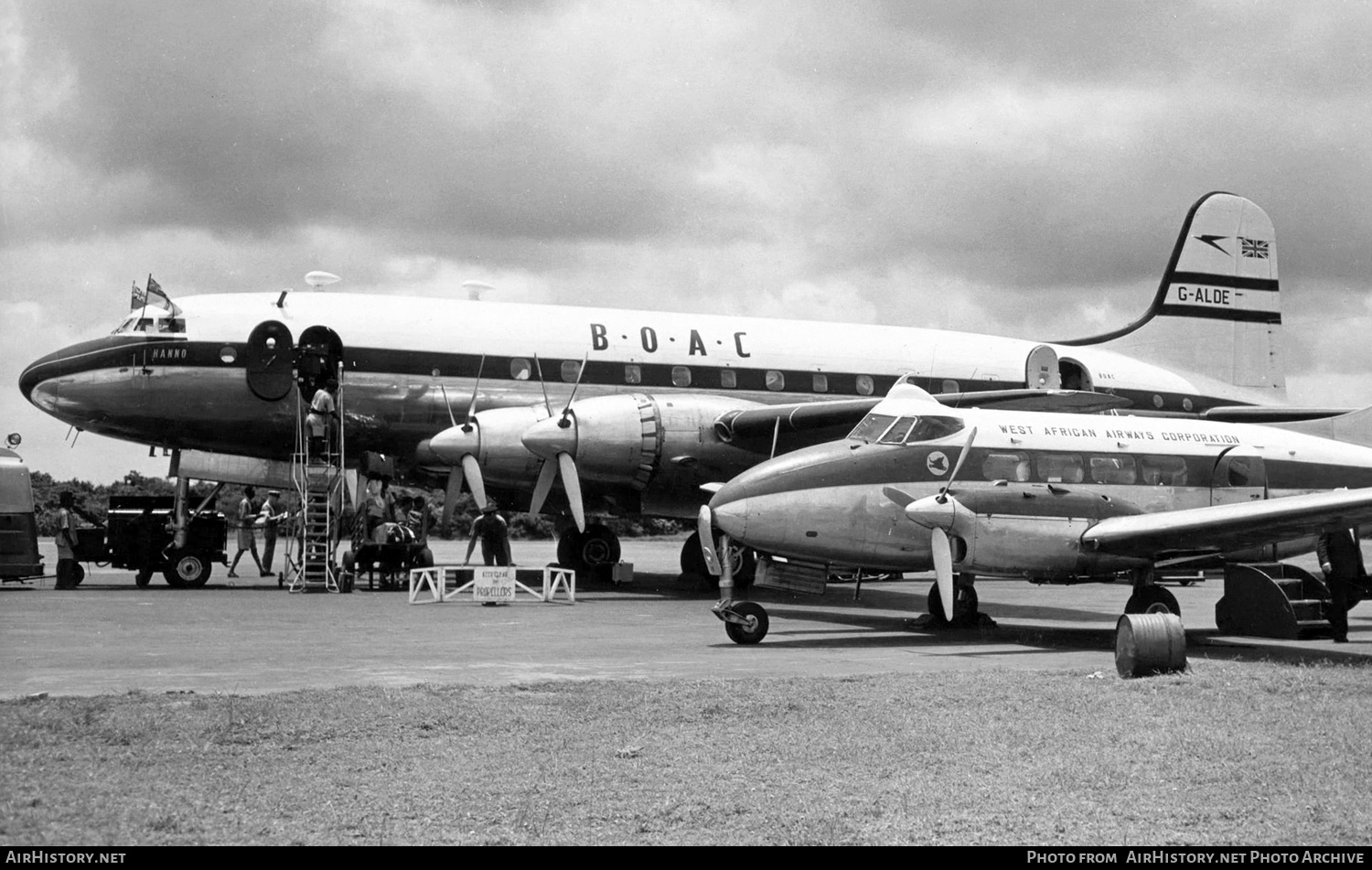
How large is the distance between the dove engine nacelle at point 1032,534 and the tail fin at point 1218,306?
15.1 m

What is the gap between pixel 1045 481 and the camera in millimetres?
14586

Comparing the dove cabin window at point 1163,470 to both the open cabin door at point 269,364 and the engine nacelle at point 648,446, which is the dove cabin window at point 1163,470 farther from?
the open cabin door at point 269,364

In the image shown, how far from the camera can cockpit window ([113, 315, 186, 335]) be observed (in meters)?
21.2

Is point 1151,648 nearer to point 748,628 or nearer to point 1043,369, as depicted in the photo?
point 748,628

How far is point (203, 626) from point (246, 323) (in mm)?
8410

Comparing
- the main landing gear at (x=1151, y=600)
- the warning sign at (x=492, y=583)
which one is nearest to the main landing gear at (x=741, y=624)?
the main landing gear at (x=1151, y=600)

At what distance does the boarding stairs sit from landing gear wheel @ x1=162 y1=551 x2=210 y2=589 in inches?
61.9

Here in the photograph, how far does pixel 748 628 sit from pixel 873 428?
2.93 m

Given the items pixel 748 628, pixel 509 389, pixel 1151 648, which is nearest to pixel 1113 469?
pixel 748 628

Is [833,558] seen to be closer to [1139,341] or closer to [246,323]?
[246,323]

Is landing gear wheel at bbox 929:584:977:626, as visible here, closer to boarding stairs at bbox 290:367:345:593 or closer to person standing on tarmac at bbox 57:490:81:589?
boarding stairs at bbox 290:367:345:593

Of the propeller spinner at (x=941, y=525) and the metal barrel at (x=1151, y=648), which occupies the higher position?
the propeller spinner at (x=941, y=525)

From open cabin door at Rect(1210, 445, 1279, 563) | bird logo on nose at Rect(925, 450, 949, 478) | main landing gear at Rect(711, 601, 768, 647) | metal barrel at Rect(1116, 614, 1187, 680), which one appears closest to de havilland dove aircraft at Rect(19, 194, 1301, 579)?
open cabin door at Rect(1210, 445, 1279, 563)

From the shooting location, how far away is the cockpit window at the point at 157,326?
21188 millimetres
